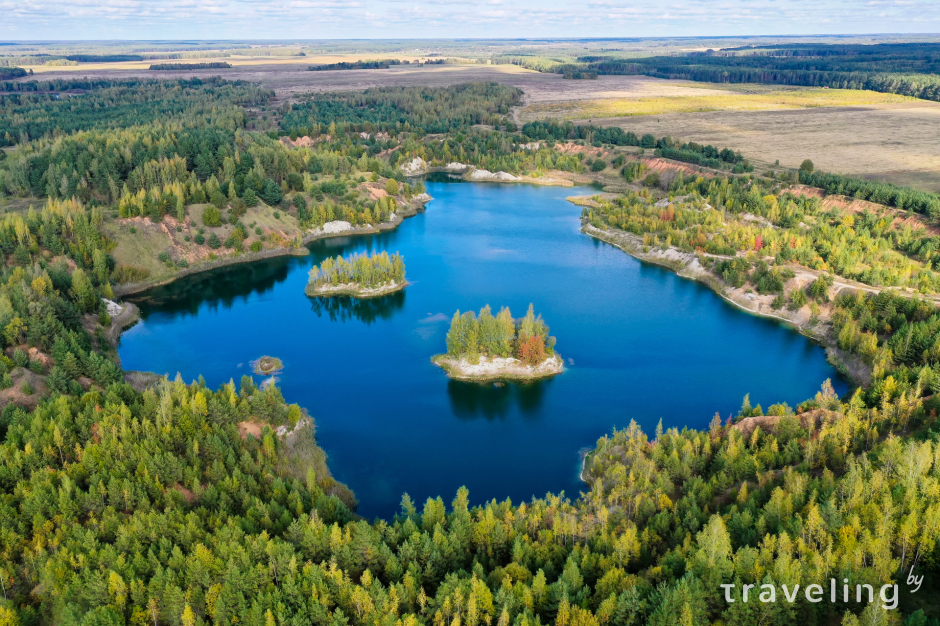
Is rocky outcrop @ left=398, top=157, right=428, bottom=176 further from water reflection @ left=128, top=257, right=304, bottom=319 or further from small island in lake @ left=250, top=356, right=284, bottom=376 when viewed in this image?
small island in lake @ left=250, top=356, right=284, bottom=376

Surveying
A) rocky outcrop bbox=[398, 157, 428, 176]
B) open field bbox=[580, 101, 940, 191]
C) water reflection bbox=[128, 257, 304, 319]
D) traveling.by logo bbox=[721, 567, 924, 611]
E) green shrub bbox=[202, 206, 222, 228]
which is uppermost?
open field bbox=[580, 101, 940, 191]

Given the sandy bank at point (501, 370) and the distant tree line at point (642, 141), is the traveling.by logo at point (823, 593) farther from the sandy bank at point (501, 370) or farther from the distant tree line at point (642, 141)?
the distant tree line at point (642, 141)

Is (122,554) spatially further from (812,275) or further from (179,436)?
(812,275)

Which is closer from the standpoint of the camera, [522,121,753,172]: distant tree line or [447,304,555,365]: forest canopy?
[447,304,555,365]: forest canopy

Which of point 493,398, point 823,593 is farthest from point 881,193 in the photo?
point 823,593

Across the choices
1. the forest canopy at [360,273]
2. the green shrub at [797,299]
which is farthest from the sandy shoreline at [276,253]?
the green shrub at [797,299]

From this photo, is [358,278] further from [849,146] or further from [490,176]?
[849,146]

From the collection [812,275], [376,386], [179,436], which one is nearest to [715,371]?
[812,275]

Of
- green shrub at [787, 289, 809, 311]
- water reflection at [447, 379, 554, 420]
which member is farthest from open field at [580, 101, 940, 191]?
water reflection at [447, 379, 554, 420]
